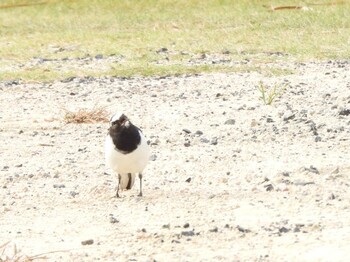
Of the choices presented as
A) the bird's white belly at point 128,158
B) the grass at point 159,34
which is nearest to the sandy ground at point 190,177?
the bird's white belly at point 128,158

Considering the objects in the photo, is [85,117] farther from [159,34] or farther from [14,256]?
[159,34]

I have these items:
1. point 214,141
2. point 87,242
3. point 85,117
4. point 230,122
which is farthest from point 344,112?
point 87,242

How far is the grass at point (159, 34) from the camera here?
673 inches

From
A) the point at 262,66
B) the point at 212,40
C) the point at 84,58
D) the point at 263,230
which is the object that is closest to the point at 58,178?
the point at 263,230

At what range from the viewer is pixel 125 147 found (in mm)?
8805

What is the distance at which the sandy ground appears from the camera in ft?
25.1

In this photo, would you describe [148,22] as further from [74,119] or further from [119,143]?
[119,143]

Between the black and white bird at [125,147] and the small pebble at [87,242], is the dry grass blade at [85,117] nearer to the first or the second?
the black and white bird at [125,147]

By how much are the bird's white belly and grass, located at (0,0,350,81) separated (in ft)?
23.2

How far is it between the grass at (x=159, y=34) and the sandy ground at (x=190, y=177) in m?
2.56

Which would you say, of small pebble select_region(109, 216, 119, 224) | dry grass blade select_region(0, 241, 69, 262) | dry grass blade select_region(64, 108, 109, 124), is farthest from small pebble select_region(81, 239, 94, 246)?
dry grass blade select_region(64, 108, 109, 124)

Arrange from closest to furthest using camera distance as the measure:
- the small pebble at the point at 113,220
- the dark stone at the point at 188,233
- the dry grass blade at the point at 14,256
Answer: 1. the dry grass blade at the point at 14,256
2. the dark stone at the point at 188,233
3. the small pebble at the point at 113,220

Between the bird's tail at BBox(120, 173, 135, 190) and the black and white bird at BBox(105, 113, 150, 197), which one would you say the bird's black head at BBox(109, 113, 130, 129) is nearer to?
the black and white bird at BBox(105, 113, 150, 197)

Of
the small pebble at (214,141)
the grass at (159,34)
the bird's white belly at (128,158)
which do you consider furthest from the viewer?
the grass at (159,34)
